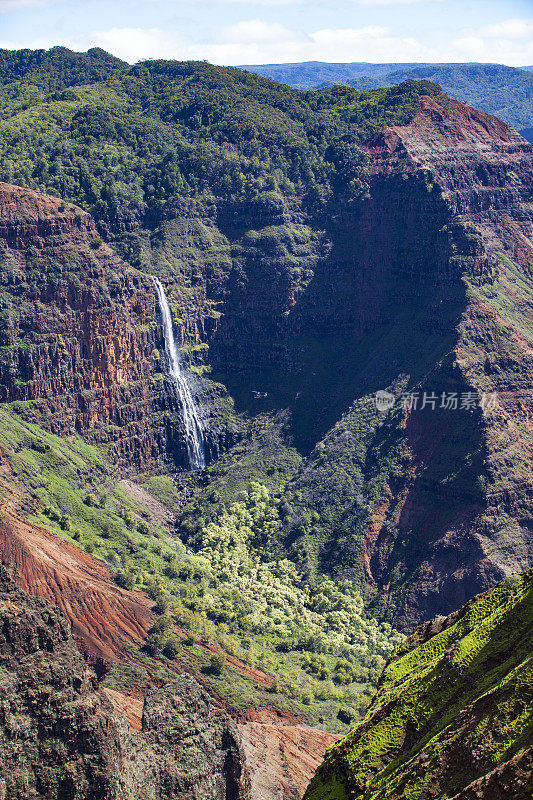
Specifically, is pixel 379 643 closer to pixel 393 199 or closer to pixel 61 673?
pixel 61 673

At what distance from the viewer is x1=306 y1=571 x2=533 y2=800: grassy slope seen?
33.5 metres

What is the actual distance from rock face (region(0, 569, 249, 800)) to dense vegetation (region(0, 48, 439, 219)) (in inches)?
2362

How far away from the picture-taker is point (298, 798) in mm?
54594

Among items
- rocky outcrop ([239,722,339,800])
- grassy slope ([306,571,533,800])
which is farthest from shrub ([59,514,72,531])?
grassy slope ([306,571,533,800])

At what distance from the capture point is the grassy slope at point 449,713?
33.5 meters

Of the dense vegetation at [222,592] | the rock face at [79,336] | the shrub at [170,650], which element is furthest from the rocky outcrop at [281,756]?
the rock face at [79,336]

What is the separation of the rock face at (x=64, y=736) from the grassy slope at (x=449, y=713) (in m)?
7.83

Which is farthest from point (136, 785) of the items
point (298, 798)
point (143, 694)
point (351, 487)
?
point (351, 487)

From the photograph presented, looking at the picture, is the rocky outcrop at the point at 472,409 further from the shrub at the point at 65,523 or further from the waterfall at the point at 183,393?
the shrub at the point at 65,523

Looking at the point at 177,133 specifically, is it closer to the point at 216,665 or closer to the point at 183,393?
the point at 183,393

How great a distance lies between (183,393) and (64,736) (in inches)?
2350

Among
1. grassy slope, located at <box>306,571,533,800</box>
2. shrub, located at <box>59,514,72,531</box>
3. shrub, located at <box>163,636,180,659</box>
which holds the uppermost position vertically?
grassy slope, located at <box>306,571,533,800</box>

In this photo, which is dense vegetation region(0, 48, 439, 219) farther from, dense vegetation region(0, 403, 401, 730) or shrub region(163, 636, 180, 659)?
shrub region(163, 636, 180, 659)

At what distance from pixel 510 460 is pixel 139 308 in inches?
1458
